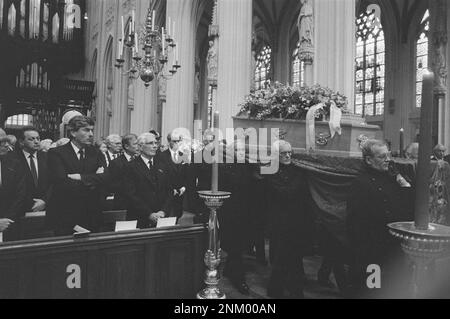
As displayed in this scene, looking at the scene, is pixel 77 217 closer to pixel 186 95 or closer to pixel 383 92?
pixel 186 95

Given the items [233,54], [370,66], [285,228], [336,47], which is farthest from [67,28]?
[285,228]

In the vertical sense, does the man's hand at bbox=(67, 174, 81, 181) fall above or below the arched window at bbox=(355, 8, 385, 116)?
below

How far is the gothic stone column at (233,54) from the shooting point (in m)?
8.98

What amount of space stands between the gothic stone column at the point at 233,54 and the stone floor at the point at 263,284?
16.8 feet

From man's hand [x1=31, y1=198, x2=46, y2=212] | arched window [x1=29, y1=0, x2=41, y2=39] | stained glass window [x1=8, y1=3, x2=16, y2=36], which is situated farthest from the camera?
arched window [x1=29, y1=0, x2=41, y2=39]

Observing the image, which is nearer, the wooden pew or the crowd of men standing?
the wooden pew

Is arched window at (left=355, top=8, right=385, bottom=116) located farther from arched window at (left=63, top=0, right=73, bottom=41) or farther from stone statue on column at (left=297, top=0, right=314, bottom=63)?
arched window at (left=63, top=0, right=73, bottom=41)

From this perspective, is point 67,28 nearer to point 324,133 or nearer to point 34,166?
point 34,166

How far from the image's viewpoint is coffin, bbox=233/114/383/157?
5043mm

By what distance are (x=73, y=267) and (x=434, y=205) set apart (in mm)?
4419

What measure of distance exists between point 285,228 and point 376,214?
2.81 ft

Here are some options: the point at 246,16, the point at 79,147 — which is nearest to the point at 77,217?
the point at 79,147

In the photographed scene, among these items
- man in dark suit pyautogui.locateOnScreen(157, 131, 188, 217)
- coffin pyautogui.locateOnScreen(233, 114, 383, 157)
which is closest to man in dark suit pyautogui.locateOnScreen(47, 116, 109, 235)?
man in dark suit pyautogui.locateOnScreen(157, 131, 188, 217)
